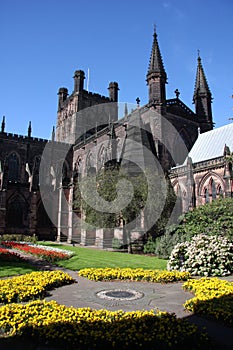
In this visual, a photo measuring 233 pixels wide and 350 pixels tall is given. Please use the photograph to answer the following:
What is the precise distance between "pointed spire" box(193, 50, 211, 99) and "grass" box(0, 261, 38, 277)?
34.7 m

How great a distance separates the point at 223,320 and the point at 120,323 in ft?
6.99

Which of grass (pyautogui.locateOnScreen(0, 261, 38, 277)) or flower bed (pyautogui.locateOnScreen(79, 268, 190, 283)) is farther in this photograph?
grass (pyautogui.locateOnScreen(0, 261, 38, 277))

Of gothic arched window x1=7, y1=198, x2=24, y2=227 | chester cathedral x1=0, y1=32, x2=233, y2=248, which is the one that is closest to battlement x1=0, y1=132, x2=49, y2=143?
chester cathedral x1=0, y1=32, x2=233, y2=248

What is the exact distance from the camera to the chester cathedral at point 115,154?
2875 centimetres

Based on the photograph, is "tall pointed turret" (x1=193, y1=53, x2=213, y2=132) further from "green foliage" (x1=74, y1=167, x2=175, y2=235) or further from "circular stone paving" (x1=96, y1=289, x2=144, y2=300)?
"circular stone paving" (x1=96, y1=289, x2=144, y2=300)

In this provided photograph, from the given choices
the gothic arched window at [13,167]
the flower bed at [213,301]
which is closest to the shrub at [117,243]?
the flower bed at [213,301]

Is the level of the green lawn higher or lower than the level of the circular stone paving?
lower

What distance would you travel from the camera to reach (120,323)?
16.4 feet

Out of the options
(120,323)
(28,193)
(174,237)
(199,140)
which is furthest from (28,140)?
(120,323)

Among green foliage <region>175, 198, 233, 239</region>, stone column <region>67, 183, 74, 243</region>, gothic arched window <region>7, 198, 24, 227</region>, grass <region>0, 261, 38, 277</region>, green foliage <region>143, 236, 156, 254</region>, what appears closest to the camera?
grass <region>0, 261, 38, 277</region>

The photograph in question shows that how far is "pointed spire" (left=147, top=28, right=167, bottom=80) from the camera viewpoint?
112ft

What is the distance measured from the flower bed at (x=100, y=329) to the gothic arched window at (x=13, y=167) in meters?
45.2

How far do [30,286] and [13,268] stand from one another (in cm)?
552

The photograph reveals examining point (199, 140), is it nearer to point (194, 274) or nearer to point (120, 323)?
point (194, 274)
